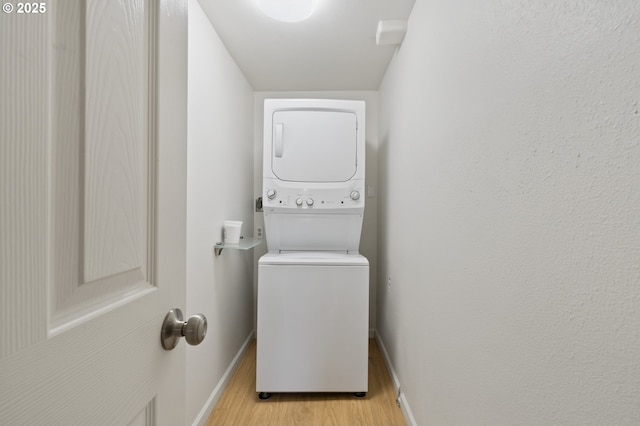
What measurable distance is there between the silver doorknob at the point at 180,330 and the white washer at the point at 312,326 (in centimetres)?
130

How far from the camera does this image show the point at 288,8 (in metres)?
1.48

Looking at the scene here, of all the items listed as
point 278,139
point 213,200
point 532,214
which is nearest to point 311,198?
point 278,139

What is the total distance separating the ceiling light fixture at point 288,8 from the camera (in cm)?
144

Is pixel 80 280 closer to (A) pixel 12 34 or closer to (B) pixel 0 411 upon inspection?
(B) pixel 0 411

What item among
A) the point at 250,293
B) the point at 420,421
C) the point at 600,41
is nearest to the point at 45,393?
the point at 600,41

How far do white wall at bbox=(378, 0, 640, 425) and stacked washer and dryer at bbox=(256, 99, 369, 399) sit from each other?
60cm

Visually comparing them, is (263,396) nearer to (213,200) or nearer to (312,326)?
(312,326)

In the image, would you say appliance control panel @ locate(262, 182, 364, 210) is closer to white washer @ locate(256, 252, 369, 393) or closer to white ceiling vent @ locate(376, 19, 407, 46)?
white washer @ locate(256, 252, 369, 393)

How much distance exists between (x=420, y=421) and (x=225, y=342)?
122cm

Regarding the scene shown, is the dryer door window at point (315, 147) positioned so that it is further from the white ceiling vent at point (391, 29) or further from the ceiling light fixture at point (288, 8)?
the ceiling light fixture at point (288, 8)

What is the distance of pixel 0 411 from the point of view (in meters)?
0.27

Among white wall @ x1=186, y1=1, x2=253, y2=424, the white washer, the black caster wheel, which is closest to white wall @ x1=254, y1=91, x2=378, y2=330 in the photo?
white wall @ x1=186, y1=1, x2=253, y2=424

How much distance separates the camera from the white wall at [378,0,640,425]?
47cm

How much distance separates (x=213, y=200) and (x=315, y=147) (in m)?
0.78
